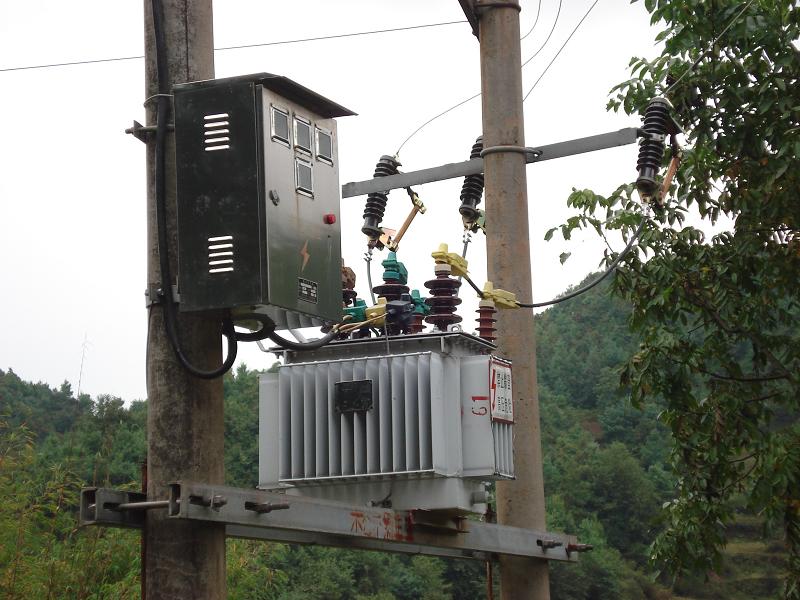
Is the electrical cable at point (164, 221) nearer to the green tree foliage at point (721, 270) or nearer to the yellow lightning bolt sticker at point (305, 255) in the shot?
the yellow lightning bolt sticker at point (305, 255)

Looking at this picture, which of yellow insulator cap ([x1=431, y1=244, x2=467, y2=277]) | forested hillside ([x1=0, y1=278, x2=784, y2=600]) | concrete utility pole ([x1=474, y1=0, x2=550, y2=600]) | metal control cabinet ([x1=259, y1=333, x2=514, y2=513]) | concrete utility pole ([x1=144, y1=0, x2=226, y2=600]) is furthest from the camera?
forested hillside ([x1=0, y1=278, x2=784, y2=600])

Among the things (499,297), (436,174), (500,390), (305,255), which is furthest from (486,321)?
(305,255)

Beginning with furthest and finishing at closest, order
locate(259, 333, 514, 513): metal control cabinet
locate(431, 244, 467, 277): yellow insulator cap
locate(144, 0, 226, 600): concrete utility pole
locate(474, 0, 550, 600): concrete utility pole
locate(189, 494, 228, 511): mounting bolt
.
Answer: locate(474, 0, 550, 600): concrete utility pole → locate(431, 244, 467, 277): yellow insulator cap → locate(259, 333, 514, 513): metal control cabinet → locate(144, 0, 226, 600): concrete utility pole → locate(189, 494, 228, 511): mounting bolt

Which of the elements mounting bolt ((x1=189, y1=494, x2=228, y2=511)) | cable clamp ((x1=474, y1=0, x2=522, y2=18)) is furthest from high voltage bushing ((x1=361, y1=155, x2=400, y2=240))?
mounting bolt ((x1=189, y1=494, x2=228, y2=511))

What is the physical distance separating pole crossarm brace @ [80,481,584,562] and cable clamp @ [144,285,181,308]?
651 mm

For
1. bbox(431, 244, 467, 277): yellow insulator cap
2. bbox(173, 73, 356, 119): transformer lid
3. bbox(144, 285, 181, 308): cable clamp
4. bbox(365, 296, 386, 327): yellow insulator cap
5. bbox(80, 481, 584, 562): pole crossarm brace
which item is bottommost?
bbox(80, 481, 584, 562): pole crossarm brace

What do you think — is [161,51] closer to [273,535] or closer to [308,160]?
[308,160]

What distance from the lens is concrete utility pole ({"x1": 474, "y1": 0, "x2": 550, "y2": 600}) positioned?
270 inches

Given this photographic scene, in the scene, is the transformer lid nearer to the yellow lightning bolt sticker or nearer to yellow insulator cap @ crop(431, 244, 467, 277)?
the yellow lightning bolt sticker

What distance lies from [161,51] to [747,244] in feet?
19.9

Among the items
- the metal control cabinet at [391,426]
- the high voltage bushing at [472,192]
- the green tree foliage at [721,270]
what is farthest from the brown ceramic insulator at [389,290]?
the green tree foliage at [721,270]

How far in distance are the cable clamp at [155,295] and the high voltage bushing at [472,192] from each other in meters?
3.36

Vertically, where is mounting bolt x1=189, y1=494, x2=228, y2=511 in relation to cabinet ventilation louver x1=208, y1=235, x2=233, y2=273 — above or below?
below

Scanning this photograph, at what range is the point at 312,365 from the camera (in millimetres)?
5578
